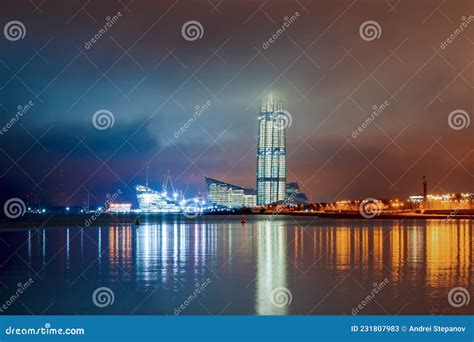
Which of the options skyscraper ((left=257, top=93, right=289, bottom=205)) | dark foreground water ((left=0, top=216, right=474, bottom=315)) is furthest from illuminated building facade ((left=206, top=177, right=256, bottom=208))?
dark foreground water ((left=0, top=216, right=474, bottom=315))

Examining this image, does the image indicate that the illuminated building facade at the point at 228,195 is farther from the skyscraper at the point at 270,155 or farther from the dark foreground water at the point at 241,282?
the dark foreground water at the point at 241,282

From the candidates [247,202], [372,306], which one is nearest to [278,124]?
[247,202]

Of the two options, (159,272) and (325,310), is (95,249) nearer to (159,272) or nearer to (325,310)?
(159,272)

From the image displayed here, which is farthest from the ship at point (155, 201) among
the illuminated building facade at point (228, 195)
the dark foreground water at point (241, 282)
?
the dark foreground water at point (241, 282)

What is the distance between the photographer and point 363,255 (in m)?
16.0

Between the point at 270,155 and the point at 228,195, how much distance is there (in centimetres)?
2068

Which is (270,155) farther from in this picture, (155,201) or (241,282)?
(241,282)

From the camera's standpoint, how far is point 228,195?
6147 inches

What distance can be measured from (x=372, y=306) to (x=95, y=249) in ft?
38.5

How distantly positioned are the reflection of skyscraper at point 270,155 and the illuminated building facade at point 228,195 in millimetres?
12637

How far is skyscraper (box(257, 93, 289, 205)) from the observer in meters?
139

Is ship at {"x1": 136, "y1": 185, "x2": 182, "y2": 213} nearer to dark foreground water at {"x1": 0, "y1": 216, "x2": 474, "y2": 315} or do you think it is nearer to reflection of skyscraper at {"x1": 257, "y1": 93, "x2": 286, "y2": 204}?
reflection of skyscraper at {"x1": 257, "y1": 93, "x2": 286, "y2": 204}

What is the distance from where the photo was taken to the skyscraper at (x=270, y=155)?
138625mm
